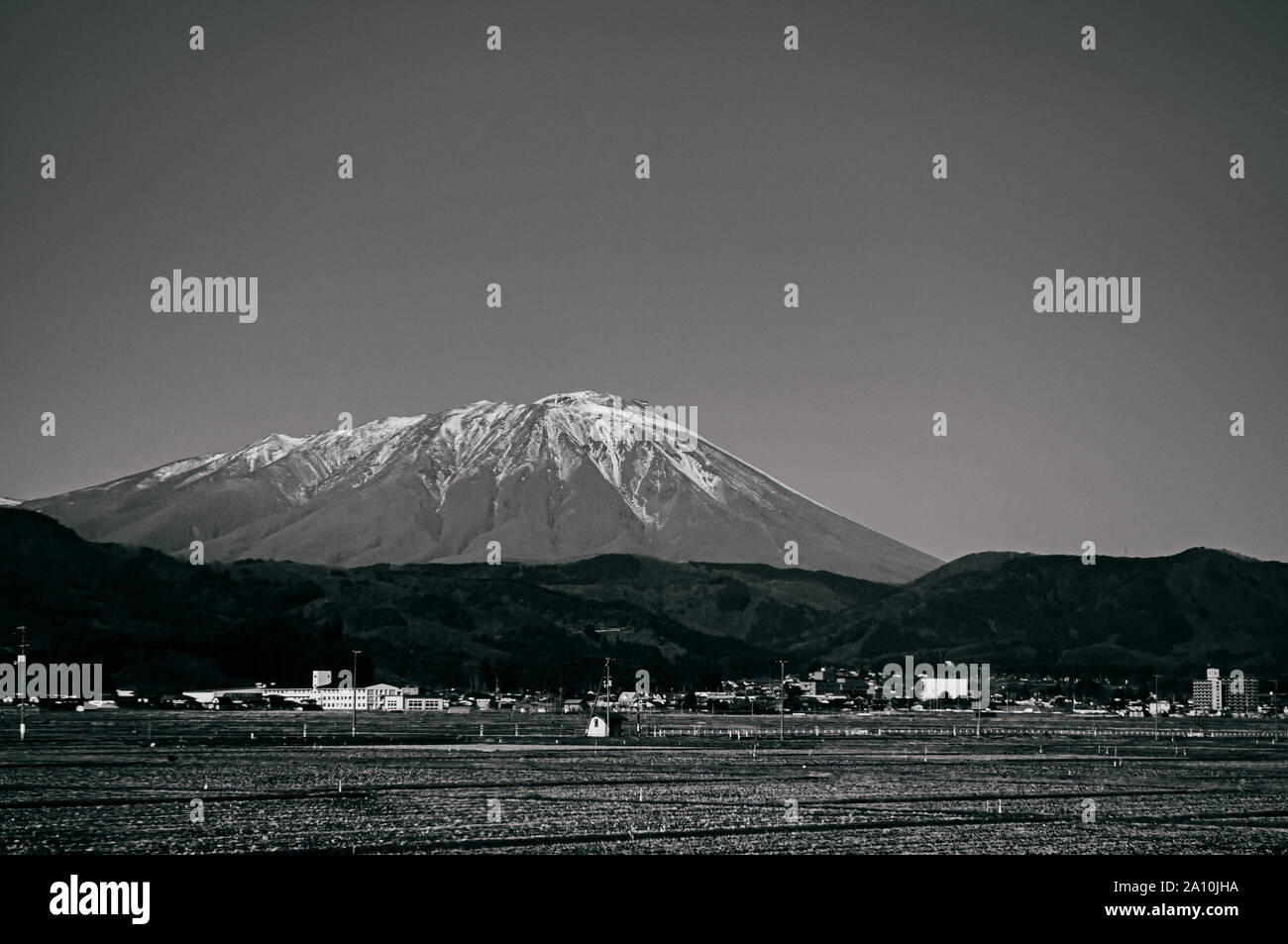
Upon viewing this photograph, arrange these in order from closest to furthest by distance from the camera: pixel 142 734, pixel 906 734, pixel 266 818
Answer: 1. pixel 266 818
2. pixel 142 734
3. pixel 906 734

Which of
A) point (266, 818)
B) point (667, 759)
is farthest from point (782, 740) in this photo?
point (266, 818)
